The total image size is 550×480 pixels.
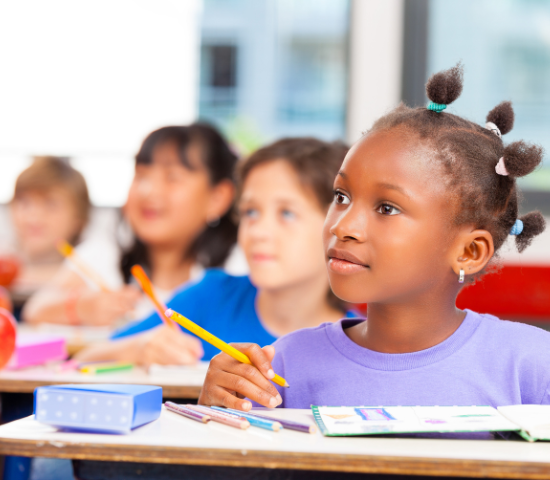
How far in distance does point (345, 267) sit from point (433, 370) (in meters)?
0.18

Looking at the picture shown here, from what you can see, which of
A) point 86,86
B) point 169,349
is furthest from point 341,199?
point 86,86

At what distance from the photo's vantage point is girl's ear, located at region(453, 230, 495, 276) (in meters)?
0.88

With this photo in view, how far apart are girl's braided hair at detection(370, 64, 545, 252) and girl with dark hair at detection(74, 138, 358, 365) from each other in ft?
2.16

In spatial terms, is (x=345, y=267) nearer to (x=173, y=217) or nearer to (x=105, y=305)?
(x=105, y=305)

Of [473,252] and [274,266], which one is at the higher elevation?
[473,252]

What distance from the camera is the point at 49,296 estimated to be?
229 centimetres

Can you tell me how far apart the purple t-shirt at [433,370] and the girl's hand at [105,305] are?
1.16 metres

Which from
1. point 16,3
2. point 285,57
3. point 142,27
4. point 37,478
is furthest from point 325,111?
point 37,478

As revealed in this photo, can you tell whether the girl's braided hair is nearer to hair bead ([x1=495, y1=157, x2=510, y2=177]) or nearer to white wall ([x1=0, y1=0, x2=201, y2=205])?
hair bead ([x1=495, y1=157, x2=510, y2=177])

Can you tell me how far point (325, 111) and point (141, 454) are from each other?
8.06 metres

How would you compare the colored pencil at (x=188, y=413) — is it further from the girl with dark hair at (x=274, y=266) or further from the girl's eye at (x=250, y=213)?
Result: the girl's eye at (x=250, y=213)

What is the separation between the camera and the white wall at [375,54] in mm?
2873

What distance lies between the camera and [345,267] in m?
0.83

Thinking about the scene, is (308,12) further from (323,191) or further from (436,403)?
(436,403)
